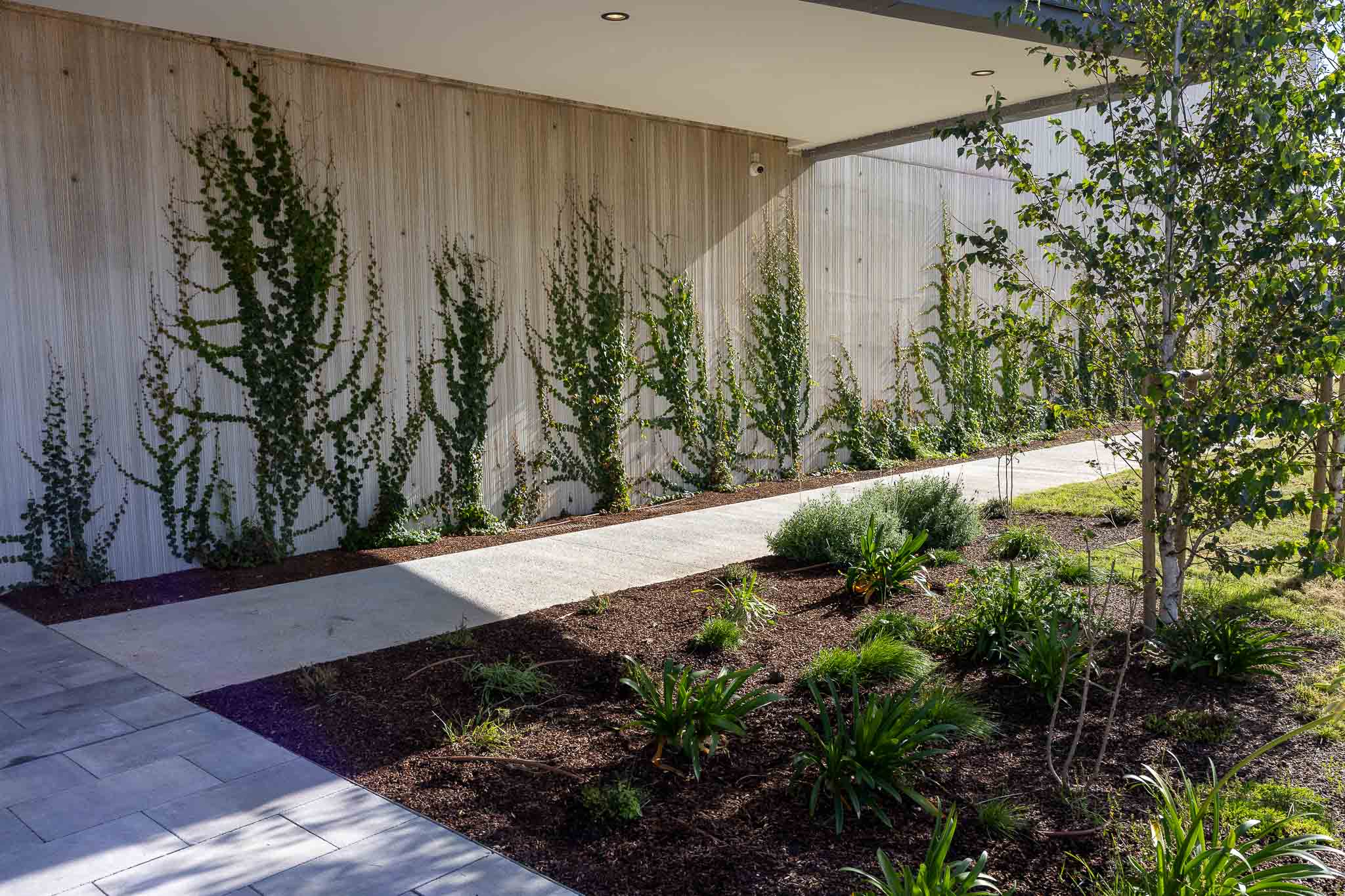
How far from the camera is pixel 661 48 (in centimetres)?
664

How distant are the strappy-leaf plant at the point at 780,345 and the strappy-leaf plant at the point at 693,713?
20.8 ft

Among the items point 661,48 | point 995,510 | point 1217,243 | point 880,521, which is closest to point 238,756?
point 880,521

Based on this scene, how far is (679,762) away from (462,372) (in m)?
4.76

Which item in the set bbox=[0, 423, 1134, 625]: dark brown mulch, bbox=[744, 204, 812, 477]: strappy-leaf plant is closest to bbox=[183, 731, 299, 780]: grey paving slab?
bbox=[0, 423, 1134, 625]: dark brown mulch

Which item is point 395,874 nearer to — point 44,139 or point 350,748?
point 350,748

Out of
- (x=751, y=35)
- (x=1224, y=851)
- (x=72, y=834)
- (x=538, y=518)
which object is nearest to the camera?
(x=1224, y=851)

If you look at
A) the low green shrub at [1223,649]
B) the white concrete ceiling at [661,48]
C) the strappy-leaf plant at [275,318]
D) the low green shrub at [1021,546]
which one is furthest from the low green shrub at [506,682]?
the white concrete ceiling at [661,48]

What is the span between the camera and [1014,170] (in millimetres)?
4480

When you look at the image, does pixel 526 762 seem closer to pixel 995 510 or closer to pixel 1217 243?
pixel 1217 243

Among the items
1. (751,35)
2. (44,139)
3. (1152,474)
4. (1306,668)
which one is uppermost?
(751,35)

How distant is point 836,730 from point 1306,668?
92.1 inches

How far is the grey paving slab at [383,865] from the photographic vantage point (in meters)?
2.72

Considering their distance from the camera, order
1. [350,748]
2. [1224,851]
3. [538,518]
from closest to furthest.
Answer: [1224,851], [350,748], [538,518]

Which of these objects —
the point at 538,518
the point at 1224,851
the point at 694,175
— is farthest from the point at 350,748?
the point at 694,175
